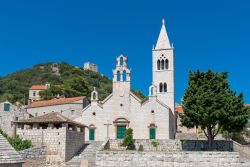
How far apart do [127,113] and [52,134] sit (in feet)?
45.3

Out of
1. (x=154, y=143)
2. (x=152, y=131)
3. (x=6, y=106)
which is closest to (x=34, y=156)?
(x=154, y=143)

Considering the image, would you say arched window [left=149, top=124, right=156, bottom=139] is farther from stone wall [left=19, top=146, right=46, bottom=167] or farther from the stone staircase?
→ stone wall [left=19, top=146, right=46, bottom=167]

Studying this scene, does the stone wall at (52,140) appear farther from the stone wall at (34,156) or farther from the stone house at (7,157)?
the stone house at (7,157)

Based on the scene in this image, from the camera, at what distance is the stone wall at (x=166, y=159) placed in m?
33.1

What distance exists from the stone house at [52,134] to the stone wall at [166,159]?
3.34m

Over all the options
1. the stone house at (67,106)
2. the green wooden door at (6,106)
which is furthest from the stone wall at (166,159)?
the stone house at (67,106)

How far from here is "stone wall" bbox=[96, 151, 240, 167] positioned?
33.1 metres

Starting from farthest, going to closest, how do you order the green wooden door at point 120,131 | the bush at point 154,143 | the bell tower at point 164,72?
the bell tower at point 164,72 < the green wooden door at point 120,131 < the bush at point 154,143

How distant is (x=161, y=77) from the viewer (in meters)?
49.4

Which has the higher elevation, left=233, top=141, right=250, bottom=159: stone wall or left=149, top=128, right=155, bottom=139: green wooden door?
left=149, top=128, right=155, bottom=139: green wooden door

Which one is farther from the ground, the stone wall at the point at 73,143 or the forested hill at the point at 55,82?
the forested hill at the point at 55,82

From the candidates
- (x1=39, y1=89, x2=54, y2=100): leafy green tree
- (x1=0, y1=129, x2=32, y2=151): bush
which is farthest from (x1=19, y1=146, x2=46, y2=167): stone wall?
(x1=39, y1=89, x2=54, y2=100): leafy green tree

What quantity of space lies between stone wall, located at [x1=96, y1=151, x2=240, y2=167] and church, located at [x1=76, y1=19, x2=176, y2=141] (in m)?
11.2

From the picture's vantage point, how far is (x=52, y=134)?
3441 cm
